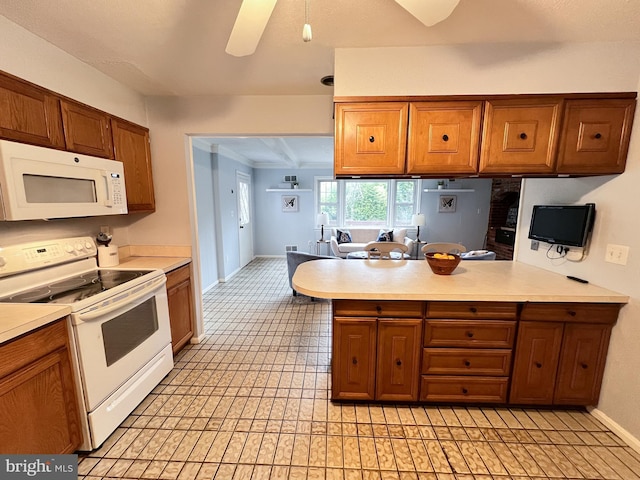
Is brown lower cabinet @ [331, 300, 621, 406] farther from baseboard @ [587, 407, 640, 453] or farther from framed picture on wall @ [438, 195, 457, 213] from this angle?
framed picture on wall @ [438, 195, 457, 213]

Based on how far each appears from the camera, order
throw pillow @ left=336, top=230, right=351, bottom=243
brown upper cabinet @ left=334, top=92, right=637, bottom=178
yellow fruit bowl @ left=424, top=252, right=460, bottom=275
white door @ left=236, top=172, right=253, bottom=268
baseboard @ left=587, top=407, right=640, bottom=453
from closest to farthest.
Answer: baseboard @ left=587, top=407, right=640, bottom=453 → brown upper cabinet @ left=334, top=92, right=637, bottom=178 → yellow fruit bowl @ left=424, top=252, right=460, bottom=275 → white door @ left=236, top=172, right=253, bottom=268 → throw pillow @ left=336, top=230, right=351, bottom=243

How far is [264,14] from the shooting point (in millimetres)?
1146

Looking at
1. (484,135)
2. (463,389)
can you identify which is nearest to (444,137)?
(484,135)

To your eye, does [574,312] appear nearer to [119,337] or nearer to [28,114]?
[119,337]

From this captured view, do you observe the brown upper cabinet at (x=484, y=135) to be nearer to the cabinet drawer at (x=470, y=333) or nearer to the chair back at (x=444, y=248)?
the chair back at (x=444, y=248)

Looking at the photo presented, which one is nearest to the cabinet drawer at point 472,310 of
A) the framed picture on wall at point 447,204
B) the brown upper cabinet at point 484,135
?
the brown upper cabinet at point 484,135

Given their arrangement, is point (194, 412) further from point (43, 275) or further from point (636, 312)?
point (636, 312)

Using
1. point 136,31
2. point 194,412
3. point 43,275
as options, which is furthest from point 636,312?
point 43,275

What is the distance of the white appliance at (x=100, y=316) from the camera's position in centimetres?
153

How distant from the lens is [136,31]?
5.22 ft

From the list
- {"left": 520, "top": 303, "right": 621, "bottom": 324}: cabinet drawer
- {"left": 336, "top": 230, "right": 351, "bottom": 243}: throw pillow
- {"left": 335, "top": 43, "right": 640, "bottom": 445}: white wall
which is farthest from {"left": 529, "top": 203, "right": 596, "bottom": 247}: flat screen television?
{"left": 336, "top": 230, "right": 351, "bottom": 243}: throw pillow

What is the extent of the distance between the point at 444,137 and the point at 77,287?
8.60 ft

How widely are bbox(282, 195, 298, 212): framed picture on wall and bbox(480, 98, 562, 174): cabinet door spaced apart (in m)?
5.42

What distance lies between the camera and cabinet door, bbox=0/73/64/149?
1.48 m
